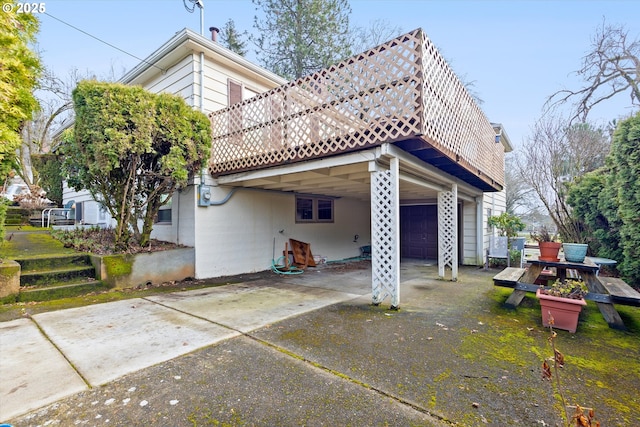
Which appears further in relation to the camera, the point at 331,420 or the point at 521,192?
the point at 521,192

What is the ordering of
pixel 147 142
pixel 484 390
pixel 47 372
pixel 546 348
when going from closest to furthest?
1. pixel 484 390
2. pixel 47 372
3. pixel 546 348
4. pixel 147 142

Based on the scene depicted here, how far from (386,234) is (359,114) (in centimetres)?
187

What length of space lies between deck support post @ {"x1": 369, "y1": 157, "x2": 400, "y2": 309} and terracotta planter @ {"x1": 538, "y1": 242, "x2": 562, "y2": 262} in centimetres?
Answer: 212

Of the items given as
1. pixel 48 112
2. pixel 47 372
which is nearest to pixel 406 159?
pixel 47 372

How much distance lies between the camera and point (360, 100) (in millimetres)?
4359

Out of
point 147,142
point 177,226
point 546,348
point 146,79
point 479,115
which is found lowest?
point 546,348

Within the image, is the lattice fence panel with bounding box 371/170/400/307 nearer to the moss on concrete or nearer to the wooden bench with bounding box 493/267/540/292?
the wooden bench with bounding box 493/267/540/292

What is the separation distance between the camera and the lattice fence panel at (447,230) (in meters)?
6.61

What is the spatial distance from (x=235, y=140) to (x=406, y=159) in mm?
3560

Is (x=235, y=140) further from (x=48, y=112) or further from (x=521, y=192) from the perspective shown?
(x=521, y=192)

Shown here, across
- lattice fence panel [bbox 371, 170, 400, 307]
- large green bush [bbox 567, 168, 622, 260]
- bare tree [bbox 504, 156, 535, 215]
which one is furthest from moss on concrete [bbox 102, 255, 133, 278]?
bare tree [bbox 504, 156, 535, 215]

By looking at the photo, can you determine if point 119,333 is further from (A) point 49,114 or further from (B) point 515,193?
(B) point 515,193

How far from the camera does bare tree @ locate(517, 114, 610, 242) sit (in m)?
8.64

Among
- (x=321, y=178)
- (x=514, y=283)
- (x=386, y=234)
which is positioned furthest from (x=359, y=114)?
(x=514, y=283)
